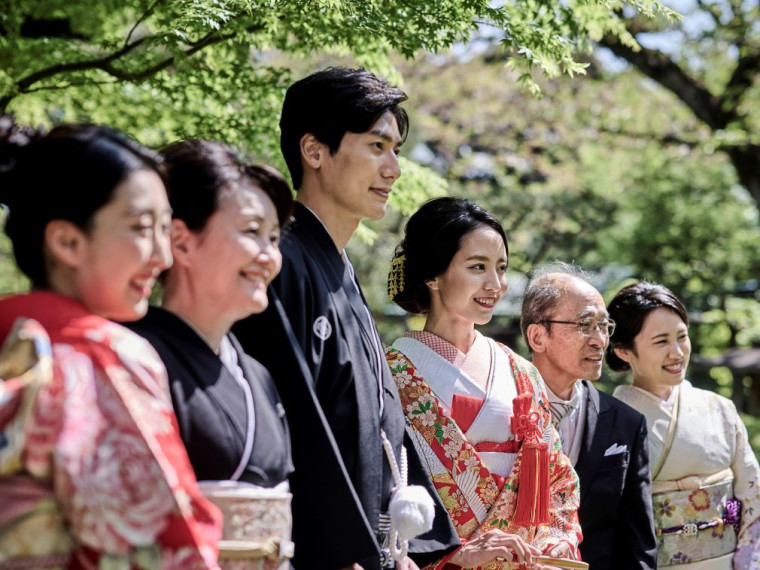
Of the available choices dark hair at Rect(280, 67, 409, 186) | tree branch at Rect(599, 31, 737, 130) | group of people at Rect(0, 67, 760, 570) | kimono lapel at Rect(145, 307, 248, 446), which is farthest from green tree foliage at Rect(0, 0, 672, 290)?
tree branch at Rect(599, 31, 737, 130)

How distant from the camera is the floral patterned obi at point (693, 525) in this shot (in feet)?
14.5

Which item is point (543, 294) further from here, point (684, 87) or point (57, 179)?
point (684, 87)

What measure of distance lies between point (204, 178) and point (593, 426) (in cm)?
249

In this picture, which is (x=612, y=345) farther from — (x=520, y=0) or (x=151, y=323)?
(x=151, y=323)

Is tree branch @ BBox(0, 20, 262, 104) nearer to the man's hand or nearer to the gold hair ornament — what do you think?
the gold hair ornament

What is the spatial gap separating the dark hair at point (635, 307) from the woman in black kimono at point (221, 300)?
2.70m

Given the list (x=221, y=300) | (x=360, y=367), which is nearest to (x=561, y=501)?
(x=360, y=367)

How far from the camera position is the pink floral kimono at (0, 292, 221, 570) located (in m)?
1.82

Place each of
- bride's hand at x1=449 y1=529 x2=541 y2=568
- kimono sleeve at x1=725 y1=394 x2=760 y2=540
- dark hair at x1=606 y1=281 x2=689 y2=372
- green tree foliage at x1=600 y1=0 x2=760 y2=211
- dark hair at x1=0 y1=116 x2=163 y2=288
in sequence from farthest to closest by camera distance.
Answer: green tree foliage at x1=600 y1=0 x2=760 y2=211, dark hair at x1=606 y1=281 x2=689 y2=372, kimono sleeve at x1=725 y1=394 x2=760 y2=540, bride's hand at x1=449 y1=529 x2=541 y2=568, dark hair at x1=0 y1=116 x2=163 y2=288

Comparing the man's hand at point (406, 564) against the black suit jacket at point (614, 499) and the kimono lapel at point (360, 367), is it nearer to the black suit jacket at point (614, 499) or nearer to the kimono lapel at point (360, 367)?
the kimono lapel at point (360, 367)

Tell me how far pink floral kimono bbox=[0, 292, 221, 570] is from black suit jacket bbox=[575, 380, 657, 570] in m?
2.58

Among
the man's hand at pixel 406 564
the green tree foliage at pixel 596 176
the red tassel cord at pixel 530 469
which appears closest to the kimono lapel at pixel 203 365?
the man's hand at pixel 406 564

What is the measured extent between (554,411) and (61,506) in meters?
2.80

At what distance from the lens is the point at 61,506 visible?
1845 mm
